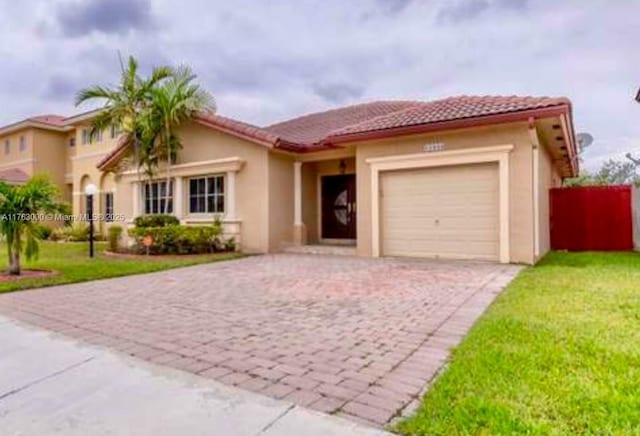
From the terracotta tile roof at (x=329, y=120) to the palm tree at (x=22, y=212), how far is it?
809cm

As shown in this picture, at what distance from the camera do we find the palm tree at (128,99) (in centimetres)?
1498

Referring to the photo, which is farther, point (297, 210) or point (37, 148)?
point (37, 148)

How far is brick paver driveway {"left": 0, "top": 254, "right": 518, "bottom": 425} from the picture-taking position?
356 cm

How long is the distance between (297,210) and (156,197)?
236 inches

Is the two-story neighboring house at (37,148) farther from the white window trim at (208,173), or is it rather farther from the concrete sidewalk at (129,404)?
the concrete sidewalk at (129,404)

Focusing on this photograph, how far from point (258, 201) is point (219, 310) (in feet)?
27.2

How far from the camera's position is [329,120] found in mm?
18250

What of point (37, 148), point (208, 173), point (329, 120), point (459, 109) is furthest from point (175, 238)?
point (37, 148)

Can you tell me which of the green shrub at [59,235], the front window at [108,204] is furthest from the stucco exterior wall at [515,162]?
the green shrub at [59,235]

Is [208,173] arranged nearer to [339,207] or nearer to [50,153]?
[339,207]

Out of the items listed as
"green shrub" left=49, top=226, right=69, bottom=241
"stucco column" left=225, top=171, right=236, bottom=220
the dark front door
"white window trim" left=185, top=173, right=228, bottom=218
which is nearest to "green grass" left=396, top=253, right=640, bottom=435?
the dark front door

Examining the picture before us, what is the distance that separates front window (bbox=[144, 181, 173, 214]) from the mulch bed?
683 cm

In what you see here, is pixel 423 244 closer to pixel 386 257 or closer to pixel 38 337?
pixel 386 257

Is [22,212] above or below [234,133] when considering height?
below
